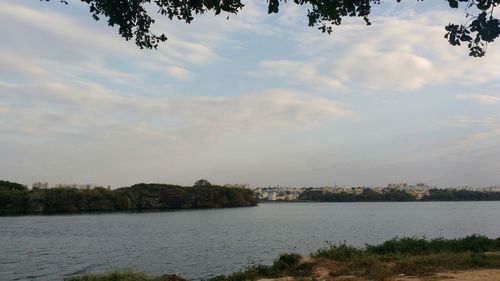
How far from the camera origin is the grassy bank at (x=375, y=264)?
19844 millimetres

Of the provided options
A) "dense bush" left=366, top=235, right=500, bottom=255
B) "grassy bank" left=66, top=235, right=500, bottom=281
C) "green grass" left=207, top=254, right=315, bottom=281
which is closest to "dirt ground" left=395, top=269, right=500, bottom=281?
"grassy bank" left=66, top=235, right=500, bottom=281

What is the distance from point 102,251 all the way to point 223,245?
1361 cm

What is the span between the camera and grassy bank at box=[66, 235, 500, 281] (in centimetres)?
1984

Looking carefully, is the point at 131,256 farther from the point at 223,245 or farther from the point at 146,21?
the point at 146,21

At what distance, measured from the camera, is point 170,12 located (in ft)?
34.6

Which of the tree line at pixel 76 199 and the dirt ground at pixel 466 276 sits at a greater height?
the tree line at pixel 76 199

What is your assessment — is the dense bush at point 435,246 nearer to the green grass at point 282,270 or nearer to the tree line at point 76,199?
the green grass at point 282,270

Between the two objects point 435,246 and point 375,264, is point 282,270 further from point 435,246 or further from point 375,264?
point 435,246

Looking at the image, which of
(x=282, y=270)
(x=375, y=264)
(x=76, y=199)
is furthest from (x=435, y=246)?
(x=76, y=199)

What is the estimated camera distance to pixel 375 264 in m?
21.5

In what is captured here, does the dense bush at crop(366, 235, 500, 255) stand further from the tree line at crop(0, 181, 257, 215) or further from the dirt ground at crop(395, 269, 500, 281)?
the tree line at crop(0, 181, 257, 215)

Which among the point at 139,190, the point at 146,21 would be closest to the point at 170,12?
the point at 146,21

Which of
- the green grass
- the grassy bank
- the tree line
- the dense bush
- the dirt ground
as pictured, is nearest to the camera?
the dirt ground

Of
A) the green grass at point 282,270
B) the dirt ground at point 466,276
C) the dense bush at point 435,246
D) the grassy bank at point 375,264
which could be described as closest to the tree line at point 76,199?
the grassy bank at point 375,264
